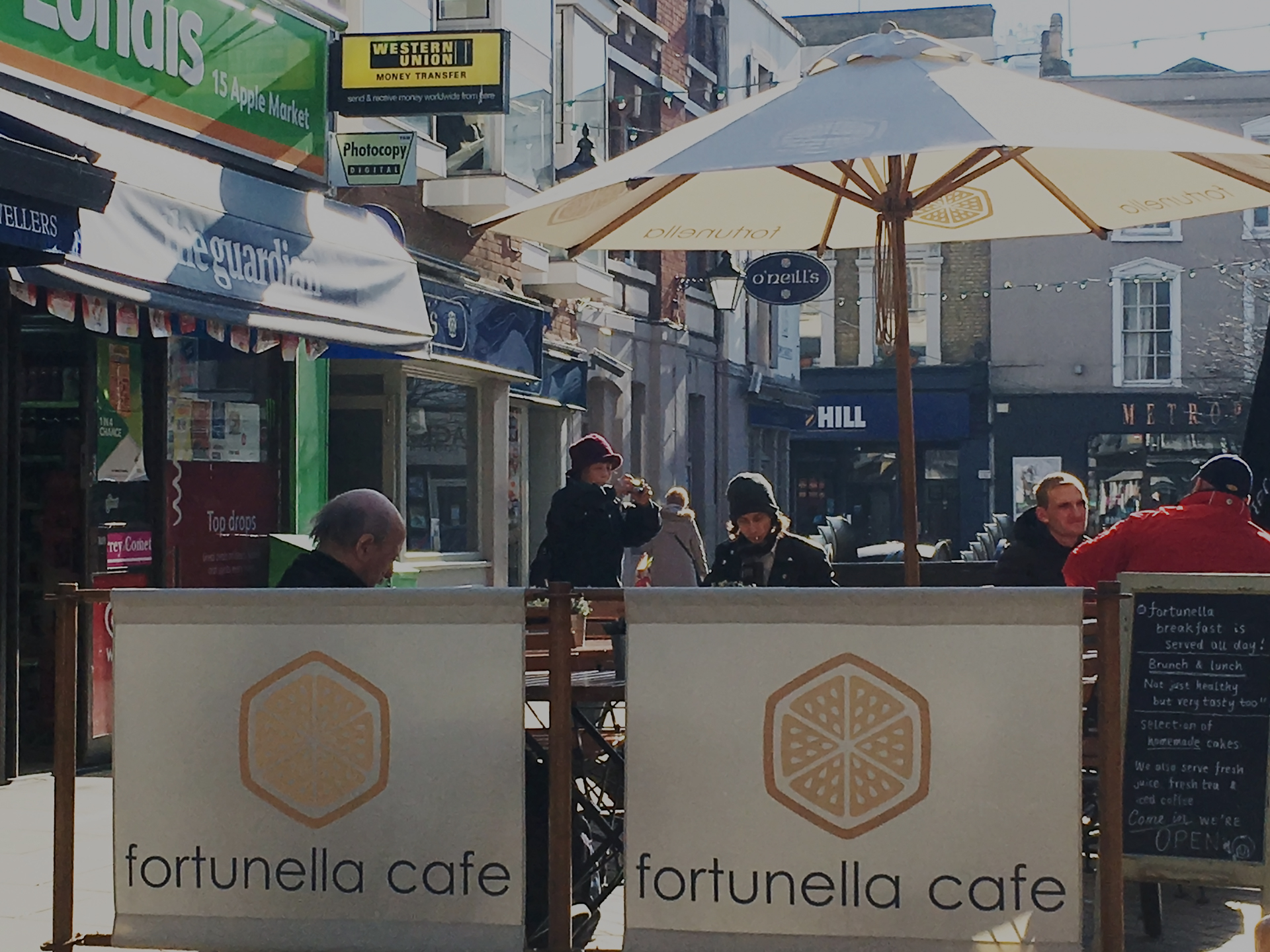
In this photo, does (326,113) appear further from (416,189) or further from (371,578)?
(371,578)

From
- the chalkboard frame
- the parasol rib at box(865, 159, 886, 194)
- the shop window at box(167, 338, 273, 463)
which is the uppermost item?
the parasol rib at box(865, 159, 886, 194)

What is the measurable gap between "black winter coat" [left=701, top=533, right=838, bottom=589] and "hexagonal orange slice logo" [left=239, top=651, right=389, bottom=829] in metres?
3.41

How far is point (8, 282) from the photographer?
7797 millimetres

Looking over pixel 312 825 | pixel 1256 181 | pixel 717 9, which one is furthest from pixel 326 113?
pixel 717 9

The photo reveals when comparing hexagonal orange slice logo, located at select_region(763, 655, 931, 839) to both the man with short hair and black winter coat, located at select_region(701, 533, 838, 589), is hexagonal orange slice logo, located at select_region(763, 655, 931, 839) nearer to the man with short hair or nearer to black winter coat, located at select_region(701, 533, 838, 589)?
black winter coat, located at select_region(701, 533, 838, 589)

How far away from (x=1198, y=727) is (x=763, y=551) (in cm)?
256

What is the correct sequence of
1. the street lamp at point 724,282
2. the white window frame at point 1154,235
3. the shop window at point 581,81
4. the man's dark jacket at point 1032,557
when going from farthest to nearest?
the white window frame at point 1154,235 < the street lamp at point 724,282 < the shop window at point 581,81 < the man's dark jacket at point 1032,557

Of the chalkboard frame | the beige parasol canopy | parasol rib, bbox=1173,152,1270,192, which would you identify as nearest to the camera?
the chalkboard frame

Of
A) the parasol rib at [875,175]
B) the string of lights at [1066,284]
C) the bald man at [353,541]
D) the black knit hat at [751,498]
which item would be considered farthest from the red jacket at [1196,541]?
the string of lights at [1066,284]

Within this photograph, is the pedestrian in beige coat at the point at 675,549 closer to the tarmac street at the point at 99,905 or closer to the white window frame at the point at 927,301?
the tarmac street at the point at 99,905

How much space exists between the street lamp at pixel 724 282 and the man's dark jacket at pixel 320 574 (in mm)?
16851

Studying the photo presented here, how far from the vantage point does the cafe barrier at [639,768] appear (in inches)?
159

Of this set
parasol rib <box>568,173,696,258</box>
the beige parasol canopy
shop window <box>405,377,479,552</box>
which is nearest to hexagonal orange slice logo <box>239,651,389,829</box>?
the beige parasol canopy

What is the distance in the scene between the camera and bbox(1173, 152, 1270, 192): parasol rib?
21.0 feet
